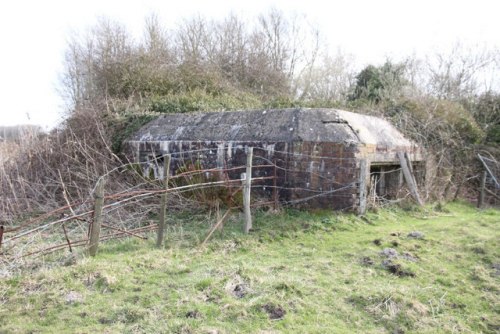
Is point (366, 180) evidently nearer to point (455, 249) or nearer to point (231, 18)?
point (455, 249)

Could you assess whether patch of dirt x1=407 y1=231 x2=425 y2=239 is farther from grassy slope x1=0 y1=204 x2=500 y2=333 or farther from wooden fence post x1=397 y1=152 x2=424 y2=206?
wooden fence post x1=397 y1=152 x2=424 y2=206

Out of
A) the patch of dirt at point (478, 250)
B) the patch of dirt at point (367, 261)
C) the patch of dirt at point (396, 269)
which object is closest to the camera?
the patch of dirt at point (396, 269)

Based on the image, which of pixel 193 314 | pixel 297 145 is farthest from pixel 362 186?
pixel 193 314

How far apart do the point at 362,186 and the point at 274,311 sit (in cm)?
439

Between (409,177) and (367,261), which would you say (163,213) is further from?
(409,177)

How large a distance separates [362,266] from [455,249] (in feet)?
5.90

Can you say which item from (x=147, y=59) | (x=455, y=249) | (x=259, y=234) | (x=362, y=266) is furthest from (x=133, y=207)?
(x=147, y=59)

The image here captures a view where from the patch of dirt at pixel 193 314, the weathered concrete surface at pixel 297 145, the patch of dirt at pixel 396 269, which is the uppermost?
the weathered concrete surface at pixel 297 145

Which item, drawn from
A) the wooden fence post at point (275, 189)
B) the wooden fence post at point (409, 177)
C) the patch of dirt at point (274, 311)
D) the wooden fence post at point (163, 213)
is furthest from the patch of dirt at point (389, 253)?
the wooden fence post at point (409, 177)

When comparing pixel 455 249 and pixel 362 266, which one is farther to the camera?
pixel 455 249

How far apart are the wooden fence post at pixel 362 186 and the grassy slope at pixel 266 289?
4.09 feet

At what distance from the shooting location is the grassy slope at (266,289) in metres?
4.24

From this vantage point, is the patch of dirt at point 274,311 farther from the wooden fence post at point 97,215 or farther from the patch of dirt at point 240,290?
the wooden fence post at point 97,215

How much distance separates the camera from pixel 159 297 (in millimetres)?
4695
